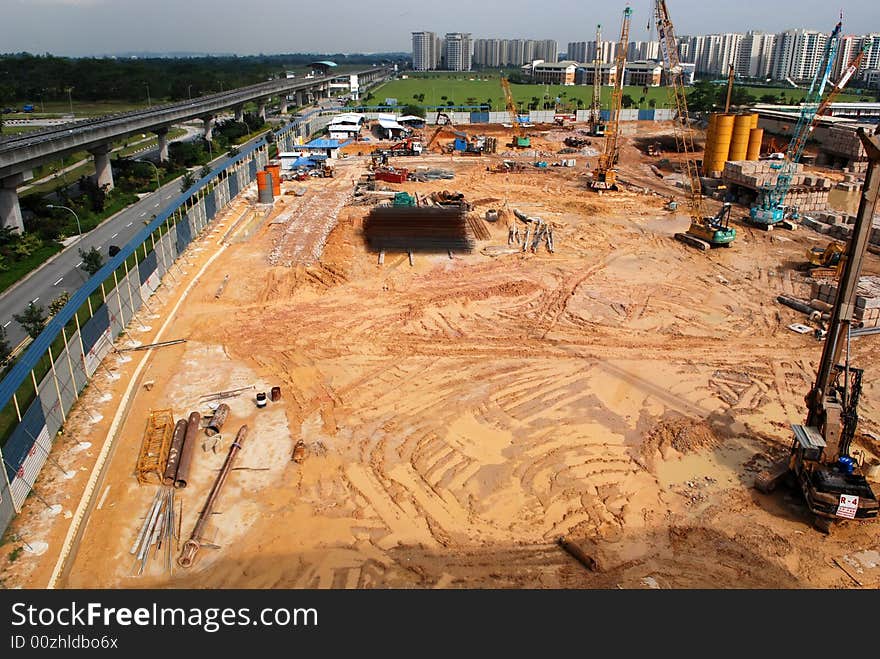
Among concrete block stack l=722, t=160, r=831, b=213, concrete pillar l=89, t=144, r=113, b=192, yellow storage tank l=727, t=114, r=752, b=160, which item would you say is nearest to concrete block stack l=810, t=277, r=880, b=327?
concrete block stack l=722, t=160, r=831, b=213

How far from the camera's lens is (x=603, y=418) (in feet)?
50.4

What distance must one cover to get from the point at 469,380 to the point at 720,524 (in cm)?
731

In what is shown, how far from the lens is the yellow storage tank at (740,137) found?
4472 centimetres

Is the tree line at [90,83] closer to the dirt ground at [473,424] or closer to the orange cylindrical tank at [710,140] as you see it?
the orange cylindrical tank at [710,140]

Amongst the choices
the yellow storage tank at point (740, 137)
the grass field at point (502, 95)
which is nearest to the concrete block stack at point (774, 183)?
the yellow storage tank at point (740, 137)

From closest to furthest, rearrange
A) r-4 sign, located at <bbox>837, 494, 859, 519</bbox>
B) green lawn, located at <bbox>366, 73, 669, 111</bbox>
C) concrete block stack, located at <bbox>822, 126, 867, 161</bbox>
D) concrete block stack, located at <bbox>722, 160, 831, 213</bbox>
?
r-4 sign, located at <bbox>837, 494, 859, 519</bbox> < concrete block stack, located at <bbox>722, 160, 831, 213</bbox> < concrete block stack, located at <bbox>822, 126, 867, 161</bbox> < green lawn, located at <bbox>366, 73, 669, 111</bbox>

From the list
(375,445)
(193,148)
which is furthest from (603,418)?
(193,148)

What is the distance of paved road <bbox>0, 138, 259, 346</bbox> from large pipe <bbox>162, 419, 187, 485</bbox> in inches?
352

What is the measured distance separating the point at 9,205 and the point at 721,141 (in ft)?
146

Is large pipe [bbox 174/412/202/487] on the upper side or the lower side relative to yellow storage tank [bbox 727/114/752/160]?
lower

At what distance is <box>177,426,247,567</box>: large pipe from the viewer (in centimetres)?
1065

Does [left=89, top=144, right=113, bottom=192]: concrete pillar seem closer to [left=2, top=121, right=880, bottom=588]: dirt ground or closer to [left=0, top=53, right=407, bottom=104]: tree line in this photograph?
[left=2, top=121, right=880, bottom=588]: dirt ground
